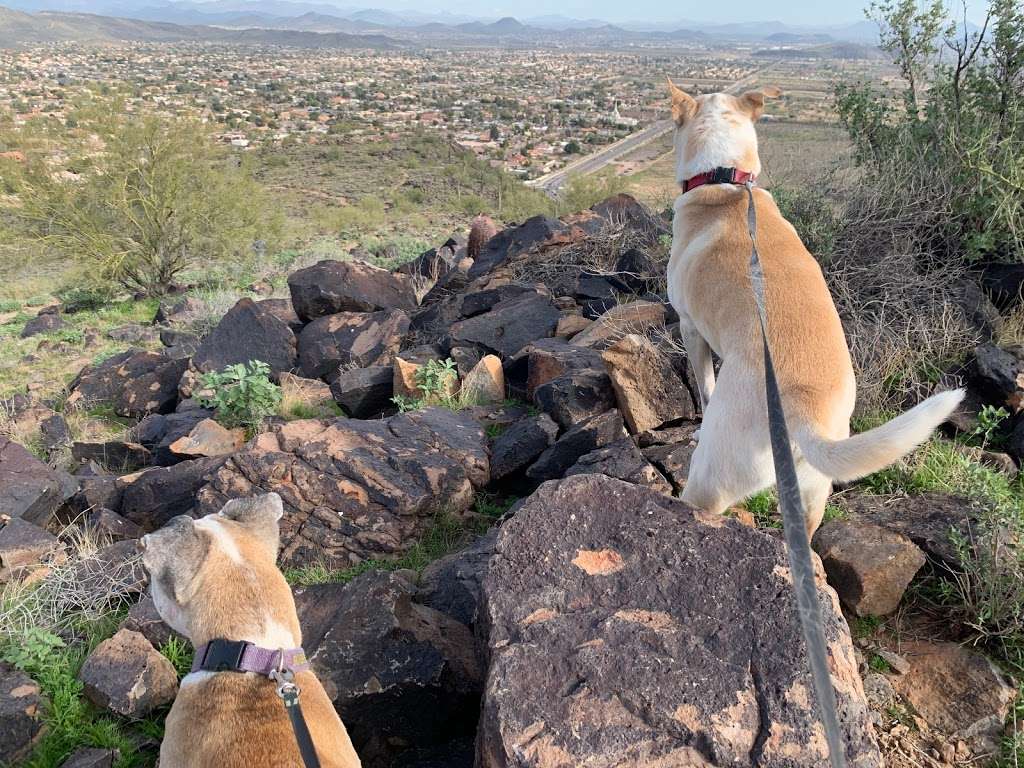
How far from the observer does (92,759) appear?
3111mm

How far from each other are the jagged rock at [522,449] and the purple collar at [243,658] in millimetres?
2940

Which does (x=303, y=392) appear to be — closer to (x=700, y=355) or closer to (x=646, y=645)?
(x=700, y=355)

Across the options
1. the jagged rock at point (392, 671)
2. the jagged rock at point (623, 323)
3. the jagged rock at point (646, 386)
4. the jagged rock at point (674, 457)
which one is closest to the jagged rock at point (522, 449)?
the jagged rock at point (646, 386)

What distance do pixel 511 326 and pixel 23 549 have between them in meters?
4.97

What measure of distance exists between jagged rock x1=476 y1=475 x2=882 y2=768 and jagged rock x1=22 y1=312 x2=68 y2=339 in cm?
1537

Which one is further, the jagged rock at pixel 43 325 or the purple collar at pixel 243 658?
the jagged rock at pixel 43 325

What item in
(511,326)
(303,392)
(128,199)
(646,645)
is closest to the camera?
(646,645)

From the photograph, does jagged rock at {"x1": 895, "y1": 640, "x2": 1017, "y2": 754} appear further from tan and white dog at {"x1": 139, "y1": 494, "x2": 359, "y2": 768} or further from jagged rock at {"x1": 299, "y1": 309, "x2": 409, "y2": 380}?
jagged rock at {"x1": 299, "y1": 309, "x2": 409, "y2": 380}

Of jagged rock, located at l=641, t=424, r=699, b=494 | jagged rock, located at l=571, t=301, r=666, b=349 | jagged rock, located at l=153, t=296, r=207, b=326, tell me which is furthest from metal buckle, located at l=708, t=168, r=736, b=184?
jagged rock, located at l=153, t=296, r=207, b=326

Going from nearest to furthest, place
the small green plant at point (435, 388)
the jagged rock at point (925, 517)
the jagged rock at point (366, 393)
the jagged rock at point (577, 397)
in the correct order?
the jagged rock at point (925, 517) < the jagged rock at point (577, 397) < the small green plant at point (435, 388) < the jagged rock at point (366, 393)

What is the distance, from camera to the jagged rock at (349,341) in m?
8.65

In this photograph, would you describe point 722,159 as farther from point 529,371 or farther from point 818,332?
point 529,371

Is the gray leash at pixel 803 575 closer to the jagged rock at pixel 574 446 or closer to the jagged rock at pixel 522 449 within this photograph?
the jagged rock at pixel 574 446

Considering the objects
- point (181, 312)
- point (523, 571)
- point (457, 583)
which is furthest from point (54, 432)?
point (523, 571)
